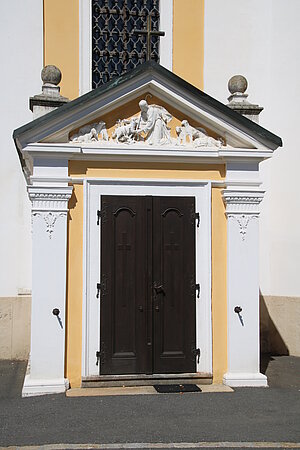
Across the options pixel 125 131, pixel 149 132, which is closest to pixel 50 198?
pixel 125 131

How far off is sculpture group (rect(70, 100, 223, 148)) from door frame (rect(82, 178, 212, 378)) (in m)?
0.53

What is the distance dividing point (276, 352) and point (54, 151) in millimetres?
5909

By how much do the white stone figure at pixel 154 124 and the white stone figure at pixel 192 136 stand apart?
163 millimetres

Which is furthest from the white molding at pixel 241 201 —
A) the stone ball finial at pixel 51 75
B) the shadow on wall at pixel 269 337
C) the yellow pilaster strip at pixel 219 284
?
the shadow on wall at pixel 269 337

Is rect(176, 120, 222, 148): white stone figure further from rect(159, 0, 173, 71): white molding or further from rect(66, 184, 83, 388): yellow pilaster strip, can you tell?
rect(159, 0, 173, 71): white molding

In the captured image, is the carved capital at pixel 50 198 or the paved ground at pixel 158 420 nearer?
the paved ground at pixel 158 420

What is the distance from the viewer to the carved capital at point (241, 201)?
9.36 meters

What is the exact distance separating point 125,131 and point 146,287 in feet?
6.85

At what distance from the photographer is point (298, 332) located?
482 inches

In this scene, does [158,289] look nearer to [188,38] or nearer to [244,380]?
[244,380]

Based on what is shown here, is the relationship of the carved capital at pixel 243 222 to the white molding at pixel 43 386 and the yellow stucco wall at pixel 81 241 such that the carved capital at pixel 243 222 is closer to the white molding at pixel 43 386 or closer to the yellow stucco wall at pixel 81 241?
the yellow stucco wall at pixel 81 241

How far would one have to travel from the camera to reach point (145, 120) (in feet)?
30.7

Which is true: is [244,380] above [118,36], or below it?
below

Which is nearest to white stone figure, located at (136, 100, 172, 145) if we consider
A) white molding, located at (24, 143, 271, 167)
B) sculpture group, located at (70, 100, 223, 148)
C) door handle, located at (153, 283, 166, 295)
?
sculpture group, located at (70, 100, 223, 148)
